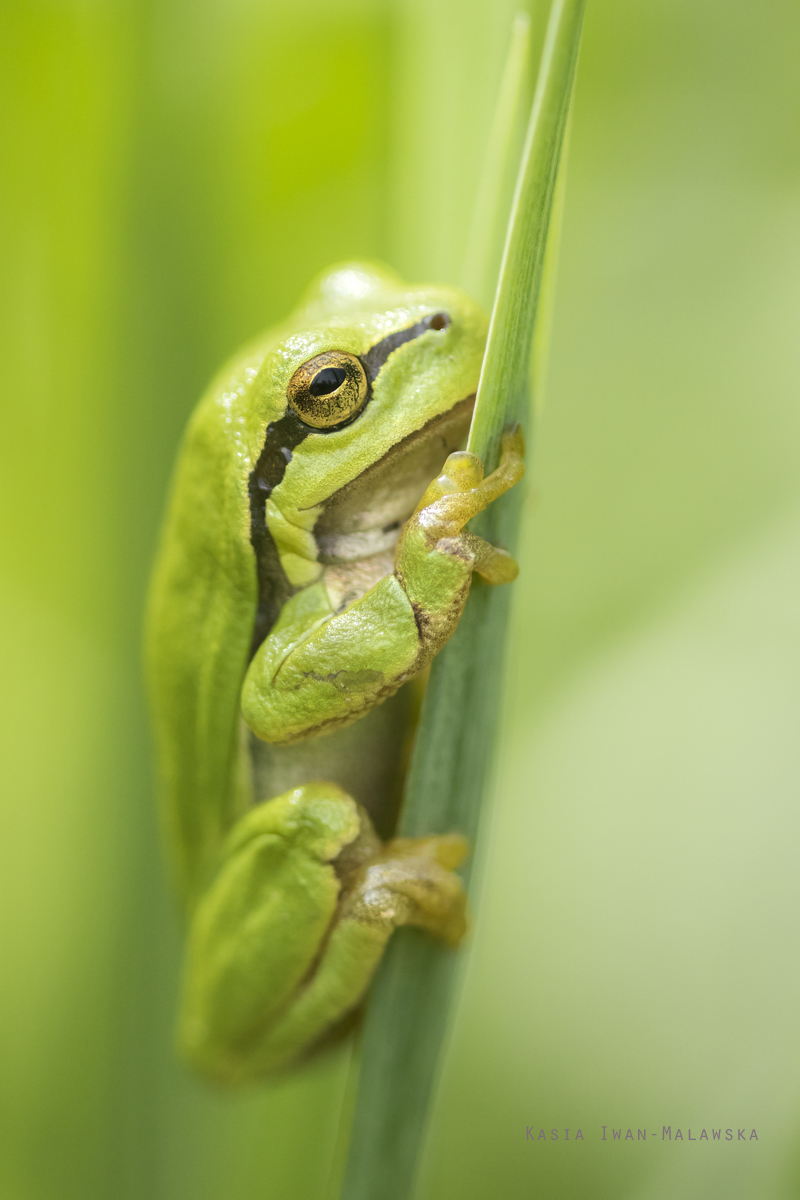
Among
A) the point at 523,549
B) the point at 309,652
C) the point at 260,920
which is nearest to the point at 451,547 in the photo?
the point at 309,652

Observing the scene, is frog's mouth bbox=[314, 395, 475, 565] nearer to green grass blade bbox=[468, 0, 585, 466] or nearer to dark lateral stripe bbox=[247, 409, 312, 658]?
dark lateral stripe bbox=[247, 409, 312, 658]

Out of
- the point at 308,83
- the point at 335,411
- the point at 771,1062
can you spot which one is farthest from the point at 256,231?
the point at 771,1062

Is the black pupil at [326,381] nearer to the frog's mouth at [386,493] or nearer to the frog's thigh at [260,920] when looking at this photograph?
the frog's mouth at [386,493]

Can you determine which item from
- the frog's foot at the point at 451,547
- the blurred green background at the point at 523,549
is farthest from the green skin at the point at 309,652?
the blurred green background at the point at 523,549

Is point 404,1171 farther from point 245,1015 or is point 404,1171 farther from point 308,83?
point 308,83

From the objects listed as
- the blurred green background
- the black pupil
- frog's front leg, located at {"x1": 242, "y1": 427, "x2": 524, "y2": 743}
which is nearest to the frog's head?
the black pupil
